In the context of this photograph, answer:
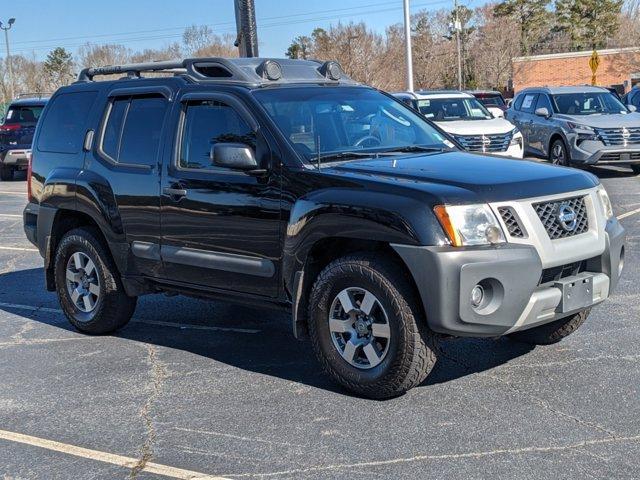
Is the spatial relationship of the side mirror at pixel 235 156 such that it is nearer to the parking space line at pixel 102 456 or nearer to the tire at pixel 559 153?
the parking space line at pixel 102 456

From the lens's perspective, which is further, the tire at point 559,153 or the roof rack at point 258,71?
the tire at point 559,153

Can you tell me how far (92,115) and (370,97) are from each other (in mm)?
2215

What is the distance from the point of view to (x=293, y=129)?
559 centimetres

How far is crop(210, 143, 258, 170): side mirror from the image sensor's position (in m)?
5.32

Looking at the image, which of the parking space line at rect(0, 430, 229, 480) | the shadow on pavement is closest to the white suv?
the shadow on pavement

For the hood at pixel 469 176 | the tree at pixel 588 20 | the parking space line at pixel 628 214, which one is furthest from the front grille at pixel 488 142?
the tree at pixel 588 20

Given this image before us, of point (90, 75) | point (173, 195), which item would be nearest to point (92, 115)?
point (90, 75)

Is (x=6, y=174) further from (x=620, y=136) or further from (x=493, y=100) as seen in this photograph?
(x=620, y=136)

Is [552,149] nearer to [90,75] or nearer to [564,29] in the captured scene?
[90,75]

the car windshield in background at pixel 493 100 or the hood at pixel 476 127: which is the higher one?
the car windshield in background at pixel 493 100

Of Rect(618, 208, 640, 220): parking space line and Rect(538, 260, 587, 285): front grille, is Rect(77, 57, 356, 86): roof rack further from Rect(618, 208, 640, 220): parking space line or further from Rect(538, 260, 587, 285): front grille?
Rect(618, 208, 640, 220): parking space line

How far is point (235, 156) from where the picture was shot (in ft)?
17.5

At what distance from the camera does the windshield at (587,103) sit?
17141 millimetres

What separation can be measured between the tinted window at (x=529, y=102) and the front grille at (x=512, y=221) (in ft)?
46.6
